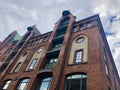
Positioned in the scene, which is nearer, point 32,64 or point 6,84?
point 6,84

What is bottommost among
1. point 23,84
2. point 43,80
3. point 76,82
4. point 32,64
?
point 76,82

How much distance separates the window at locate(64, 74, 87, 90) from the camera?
12.4 meters

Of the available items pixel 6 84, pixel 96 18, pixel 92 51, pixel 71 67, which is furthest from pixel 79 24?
pixel 6 84

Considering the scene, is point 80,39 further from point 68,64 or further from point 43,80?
point 43,80

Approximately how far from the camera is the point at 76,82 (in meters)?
13.1

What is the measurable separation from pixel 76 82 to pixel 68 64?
2.66m

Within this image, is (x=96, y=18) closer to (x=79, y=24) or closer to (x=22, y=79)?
(x=79, y=24)

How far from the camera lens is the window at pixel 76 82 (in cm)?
1240

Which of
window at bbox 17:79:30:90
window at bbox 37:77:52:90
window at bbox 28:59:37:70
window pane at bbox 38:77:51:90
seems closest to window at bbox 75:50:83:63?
window at bbox 37:77:52:90

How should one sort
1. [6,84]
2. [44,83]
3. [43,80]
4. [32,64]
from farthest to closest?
[32,64] → [6,84] → [43,80] → [44,83]

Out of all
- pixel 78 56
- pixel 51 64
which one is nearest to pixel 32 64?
pixel 51 64

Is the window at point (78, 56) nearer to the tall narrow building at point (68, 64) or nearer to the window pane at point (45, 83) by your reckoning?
the tall narrow building at point (68, 64)

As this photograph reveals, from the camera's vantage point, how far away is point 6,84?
19.1m

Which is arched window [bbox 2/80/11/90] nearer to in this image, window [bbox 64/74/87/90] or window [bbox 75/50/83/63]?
window [bbox 64/74/87/90]
